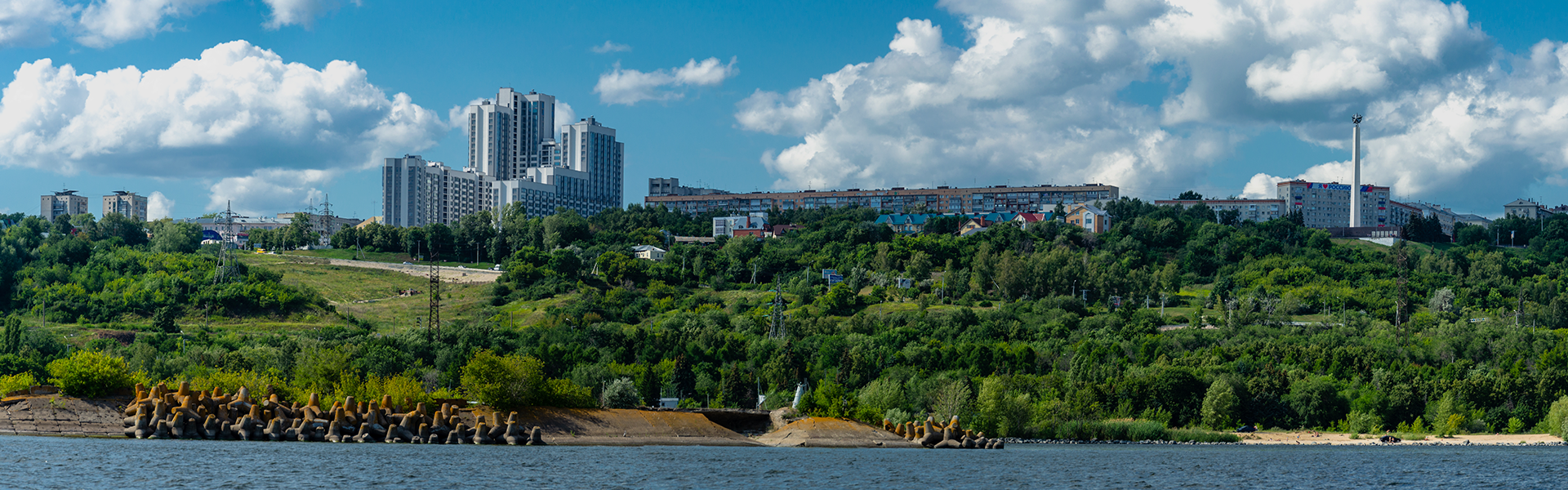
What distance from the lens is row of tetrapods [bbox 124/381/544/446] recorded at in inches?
2250

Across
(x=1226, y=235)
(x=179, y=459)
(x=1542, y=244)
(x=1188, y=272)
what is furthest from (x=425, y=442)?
(x=1542, y=244)

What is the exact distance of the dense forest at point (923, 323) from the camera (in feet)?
283

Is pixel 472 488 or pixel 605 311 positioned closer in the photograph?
pixel 472 488

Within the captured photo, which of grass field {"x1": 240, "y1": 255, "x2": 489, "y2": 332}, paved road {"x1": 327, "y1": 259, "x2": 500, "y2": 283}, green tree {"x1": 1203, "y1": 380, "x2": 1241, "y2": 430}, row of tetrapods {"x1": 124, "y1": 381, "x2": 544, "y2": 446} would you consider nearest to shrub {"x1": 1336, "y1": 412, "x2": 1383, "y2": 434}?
green tree {"x1": 1203, "y1": 380, "x2": 1241, "y2": 430}

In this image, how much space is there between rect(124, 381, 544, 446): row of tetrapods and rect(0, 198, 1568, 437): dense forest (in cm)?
402

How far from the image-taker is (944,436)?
72.6 metres

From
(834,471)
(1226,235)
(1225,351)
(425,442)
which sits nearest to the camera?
(834,471)

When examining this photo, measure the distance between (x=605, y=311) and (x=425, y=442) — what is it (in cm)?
6301

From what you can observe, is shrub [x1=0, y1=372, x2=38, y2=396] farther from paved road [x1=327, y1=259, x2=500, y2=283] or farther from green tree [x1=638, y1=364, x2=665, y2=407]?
paved road [x1=327, y1=259, x2=500, y2=283]

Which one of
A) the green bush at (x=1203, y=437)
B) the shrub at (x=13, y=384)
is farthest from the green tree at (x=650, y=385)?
the shrub at (x=13, y=384)

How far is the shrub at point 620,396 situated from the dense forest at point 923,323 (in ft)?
0.73

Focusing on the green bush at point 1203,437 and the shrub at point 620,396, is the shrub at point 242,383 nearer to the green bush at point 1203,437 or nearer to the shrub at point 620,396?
the shrub at point 620,396

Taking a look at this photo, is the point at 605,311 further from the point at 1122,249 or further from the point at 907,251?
the point at 1122,249

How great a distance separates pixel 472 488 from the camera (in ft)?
139
